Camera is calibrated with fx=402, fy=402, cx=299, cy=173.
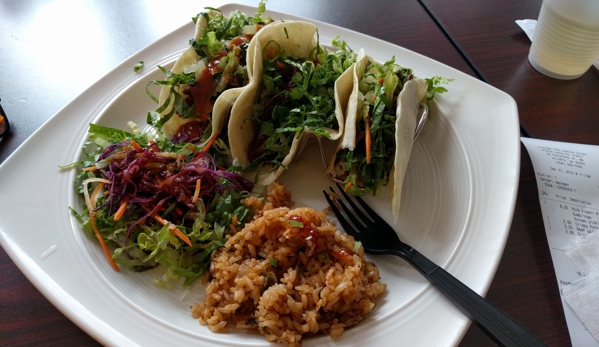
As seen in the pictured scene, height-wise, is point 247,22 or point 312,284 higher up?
point 247,22

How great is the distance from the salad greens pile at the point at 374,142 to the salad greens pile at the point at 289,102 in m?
0.14

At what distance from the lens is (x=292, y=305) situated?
1215 millimetres

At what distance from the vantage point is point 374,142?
1.62 metres

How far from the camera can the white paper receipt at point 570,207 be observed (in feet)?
4.43

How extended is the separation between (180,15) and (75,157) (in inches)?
54.5

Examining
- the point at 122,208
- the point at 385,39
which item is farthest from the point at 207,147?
the point at 385,39

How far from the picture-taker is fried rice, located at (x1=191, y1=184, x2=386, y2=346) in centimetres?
122

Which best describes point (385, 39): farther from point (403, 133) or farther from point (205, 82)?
point (205, 82)

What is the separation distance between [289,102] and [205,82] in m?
0.40

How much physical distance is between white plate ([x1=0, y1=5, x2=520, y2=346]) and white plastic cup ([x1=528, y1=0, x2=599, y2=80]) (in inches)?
22.3

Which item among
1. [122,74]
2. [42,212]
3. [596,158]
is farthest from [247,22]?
[596,158]

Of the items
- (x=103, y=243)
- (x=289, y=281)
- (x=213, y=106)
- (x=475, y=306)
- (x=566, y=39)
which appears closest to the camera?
(x=475, y=306)

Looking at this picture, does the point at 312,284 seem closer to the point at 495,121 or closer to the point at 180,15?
the point at 495,121

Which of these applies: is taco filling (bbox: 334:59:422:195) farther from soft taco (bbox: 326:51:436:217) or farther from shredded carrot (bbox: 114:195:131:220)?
shredded carrot (bbox: 114:195:131:220)
